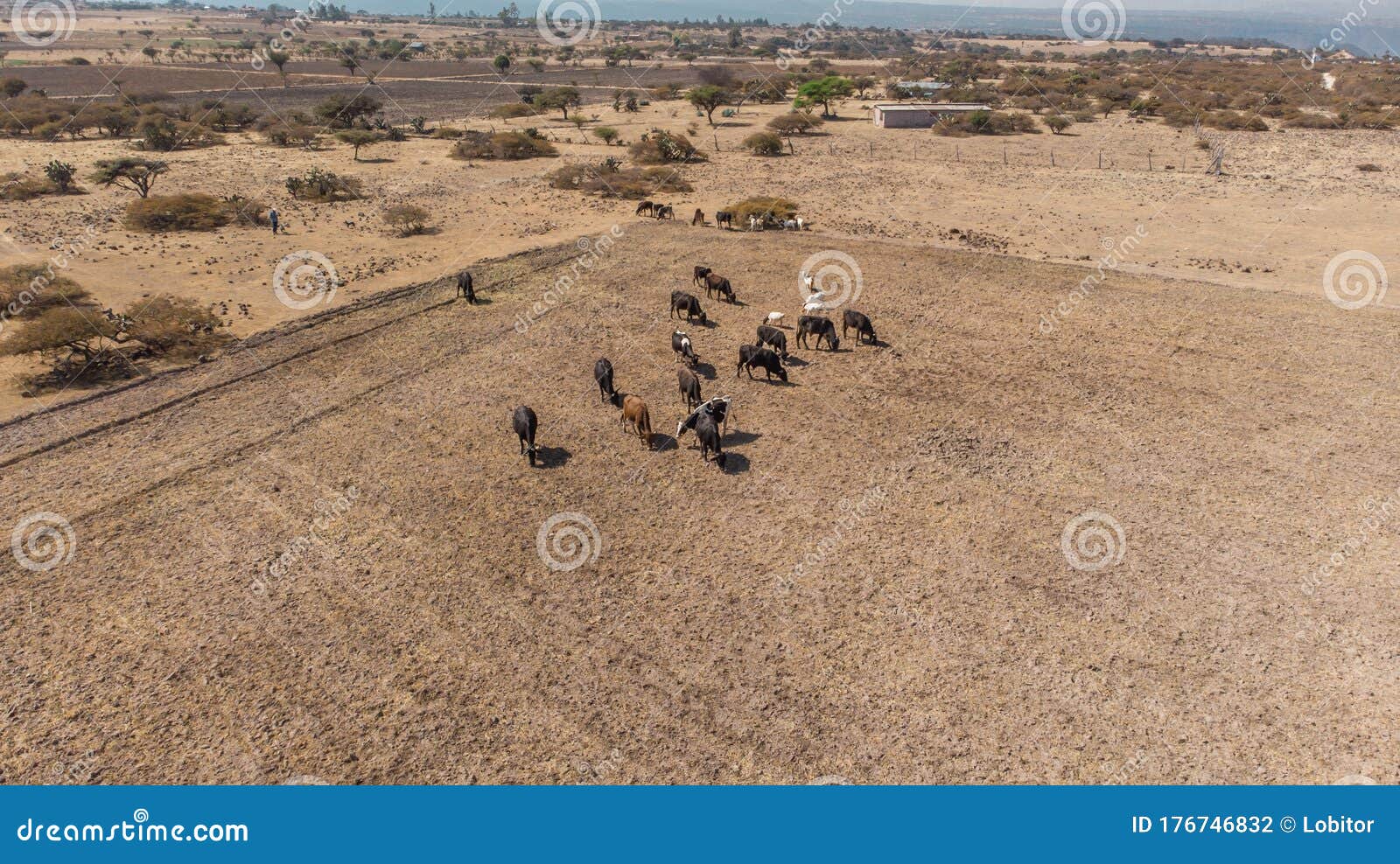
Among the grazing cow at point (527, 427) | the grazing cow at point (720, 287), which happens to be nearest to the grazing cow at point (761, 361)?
the grazing cow at point (720, 287)

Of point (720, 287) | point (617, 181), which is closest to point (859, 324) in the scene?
point (720, 287)

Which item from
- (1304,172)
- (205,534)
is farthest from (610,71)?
(205,534)

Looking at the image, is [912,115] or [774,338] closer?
[774,338]

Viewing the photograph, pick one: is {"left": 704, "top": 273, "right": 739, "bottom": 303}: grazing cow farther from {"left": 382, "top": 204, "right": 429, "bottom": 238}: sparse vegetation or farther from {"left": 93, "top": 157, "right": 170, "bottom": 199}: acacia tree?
{"left": 93, "top": 157, "right": 170, "bottom": 199}: acacia tree

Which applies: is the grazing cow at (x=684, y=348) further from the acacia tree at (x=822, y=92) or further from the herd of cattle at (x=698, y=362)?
the acacia tree at (x=822, y=92)

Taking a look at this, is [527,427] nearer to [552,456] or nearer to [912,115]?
[552,456]

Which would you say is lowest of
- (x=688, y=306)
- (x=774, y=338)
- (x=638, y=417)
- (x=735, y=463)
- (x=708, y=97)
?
(x=735, y=463)

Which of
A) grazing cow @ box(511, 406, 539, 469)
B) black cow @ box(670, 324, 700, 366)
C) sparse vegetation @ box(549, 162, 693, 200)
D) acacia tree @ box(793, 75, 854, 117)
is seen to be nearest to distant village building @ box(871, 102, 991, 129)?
acacia tree @ box(793, 75, 854, 117)

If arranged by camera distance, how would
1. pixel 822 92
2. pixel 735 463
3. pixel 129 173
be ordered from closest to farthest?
pixel 735 463 → pixel 129 173 → pixel 822 92

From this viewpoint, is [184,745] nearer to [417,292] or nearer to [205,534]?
[205,534]
